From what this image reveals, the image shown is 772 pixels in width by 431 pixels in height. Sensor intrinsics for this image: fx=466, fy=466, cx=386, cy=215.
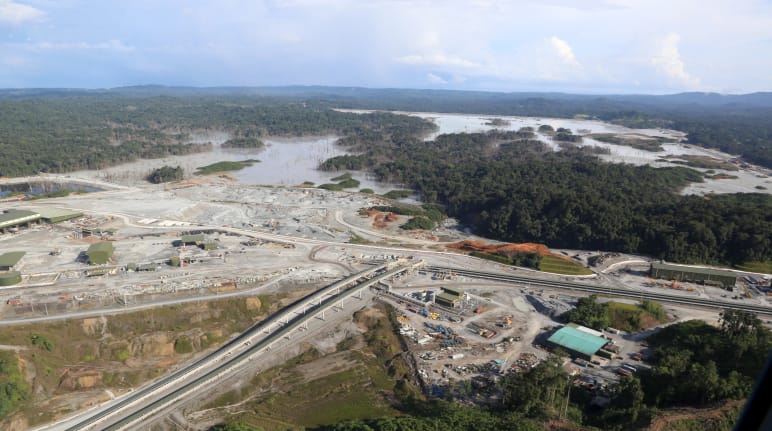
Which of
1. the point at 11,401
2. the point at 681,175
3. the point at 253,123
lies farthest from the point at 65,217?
the point at 253,123

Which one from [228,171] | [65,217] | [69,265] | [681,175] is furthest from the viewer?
[228,171]

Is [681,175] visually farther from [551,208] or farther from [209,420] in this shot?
[209,420]

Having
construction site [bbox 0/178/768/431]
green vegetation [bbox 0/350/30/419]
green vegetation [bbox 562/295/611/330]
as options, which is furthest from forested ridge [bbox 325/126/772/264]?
green vegetation [bbox 0/350/30/419]

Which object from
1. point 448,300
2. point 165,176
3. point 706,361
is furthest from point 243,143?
point 706,361

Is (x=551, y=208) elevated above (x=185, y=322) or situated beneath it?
elevated above

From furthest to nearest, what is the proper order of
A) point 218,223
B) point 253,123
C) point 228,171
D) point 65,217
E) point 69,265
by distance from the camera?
point 253,123, point 228,171, point 218,223, point 65,217, point 69,265

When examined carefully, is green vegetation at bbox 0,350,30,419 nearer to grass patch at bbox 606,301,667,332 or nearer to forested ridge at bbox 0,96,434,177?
grass patch at bbox 606,301,667,332

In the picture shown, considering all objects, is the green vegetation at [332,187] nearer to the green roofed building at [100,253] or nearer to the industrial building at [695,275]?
the green roofed building at [100,253]

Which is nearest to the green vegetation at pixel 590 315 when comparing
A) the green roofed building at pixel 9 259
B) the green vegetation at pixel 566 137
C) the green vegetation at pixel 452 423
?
the green vegetation at pixel 452 423
